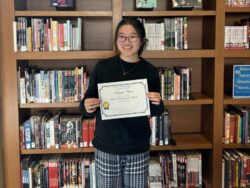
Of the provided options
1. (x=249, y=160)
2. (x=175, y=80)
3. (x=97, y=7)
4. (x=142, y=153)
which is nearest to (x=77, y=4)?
(x=97, y=7)

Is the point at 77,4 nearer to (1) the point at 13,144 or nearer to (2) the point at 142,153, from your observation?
(1) the point at 13,144

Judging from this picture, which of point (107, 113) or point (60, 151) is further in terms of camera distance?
point (60, 151)

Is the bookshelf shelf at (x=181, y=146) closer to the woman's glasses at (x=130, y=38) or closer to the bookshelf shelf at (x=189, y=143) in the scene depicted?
the bookshelf shelf at (x=189, y=143)

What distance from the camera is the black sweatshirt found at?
5.81ft

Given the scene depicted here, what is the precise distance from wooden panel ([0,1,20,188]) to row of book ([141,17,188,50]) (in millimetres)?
913

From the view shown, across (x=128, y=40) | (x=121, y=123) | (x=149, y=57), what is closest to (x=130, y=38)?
(x=128, y=40)

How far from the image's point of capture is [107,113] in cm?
182

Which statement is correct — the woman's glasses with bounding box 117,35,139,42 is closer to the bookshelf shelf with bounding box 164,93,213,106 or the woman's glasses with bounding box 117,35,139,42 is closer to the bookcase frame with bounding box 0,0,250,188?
the bookcase frame with bounding box 0,0,250,188

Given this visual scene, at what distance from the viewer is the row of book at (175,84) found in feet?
7.81

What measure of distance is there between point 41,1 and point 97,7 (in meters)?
0.41

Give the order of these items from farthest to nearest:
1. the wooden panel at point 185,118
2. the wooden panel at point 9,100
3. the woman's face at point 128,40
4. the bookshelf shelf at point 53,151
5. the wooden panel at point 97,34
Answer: the wooden panel at point 185,118
the wooden panel at point 97,34
the bookshelf shelf at point 53,151
the wooden panel at point 9,100
the woman's face at point 128,40

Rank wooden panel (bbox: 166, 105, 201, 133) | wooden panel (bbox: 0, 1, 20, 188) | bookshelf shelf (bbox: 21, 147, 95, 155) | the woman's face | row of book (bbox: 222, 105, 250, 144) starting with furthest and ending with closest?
wooden panel (bbox: 166, 105, 201, 133) < row of book (bbox: 222, 105, 250, 144) < bookshelf shelf (bbox: 21, 147, 95, 155) < wooden panel (bbox: 0, 1, 20, 188) < the woman's face

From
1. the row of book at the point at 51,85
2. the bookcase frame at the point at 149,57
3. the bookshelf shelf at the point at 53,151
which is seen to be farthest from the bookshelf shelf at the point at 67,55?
the bookshelf shelf at the point at 53,151

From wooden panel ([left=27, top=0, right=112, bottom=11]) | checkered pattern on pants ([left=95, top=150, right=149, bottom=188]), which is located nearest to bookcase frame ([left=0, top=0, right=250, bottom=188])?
wooden panel ([left=27, top=0, right=112, bottom=11])
